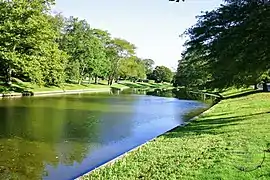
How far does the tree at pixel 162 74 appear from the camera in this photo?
13325cm

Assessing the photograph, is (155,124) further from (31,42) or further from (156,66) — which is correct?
(156,66)

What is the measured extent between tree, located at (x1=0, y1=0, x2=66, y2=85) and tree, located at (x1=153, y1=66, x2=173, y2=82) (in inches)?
3710

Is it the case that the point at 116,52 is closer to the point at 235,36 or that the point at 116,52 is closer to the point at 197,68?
the point at 197,68

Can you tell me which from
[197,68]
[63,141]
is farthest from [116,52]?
[63,141]

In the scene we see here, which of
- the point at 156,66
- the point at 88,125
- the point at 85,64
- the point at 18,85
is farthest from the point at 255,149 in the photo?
the point at 156,66

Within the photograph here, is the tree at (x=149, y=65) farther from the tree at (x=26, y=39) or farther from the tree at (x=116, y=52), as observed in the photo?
the tree at (x=26, y=39)

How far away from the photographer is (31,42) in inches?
1479

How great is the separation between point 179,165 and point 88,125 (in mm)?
10456

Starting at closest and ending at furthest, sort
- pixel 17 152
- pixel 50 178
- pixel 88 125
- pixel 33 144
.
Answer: pixel 50 178 < pixel 17 152 < pixel 33 144 < pixel 88 125

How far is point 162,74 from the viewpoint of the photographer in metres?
133

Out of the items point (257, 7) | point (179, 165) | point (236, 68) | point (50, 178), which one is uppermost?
point (257, 7)

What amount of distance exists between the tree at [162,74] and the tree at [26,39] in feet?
309

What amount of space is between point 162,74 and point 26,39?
9864cm

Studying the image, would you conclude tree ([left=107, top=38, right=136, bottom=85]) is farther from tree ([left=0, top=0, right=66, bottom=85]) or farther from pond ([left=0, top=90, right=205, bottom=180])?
pond ([left=0, top=90, right=205, bottom=180])
